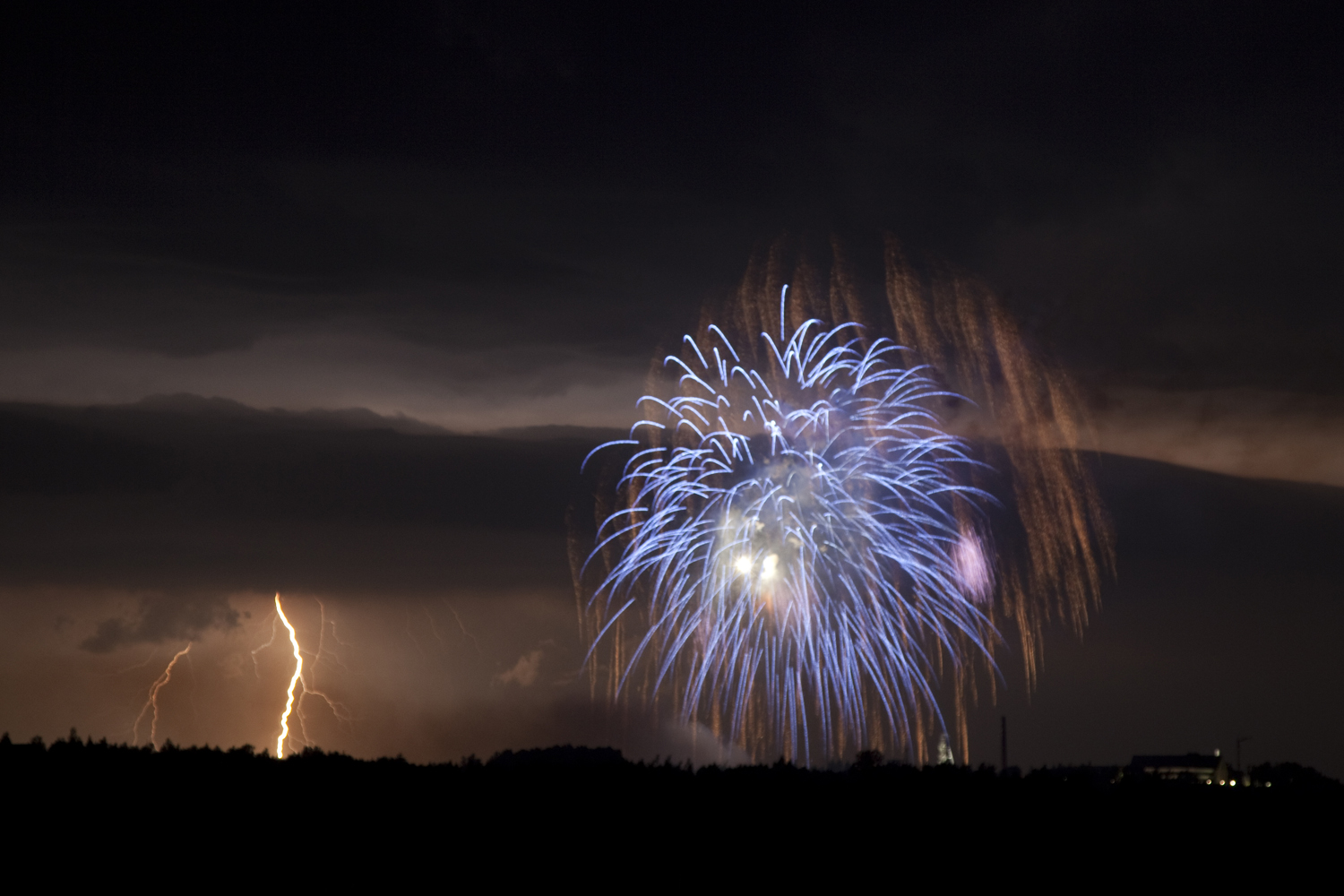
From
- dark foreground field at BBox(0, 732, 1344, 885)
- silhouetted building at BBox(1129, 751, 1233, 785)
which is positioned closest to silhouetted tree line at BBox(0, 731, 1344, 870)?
dark foreground field at BBox(0, 732, 1344, 885)

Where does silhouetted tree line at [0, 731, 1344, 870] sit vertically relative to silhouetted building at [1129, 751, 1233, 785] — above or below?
below

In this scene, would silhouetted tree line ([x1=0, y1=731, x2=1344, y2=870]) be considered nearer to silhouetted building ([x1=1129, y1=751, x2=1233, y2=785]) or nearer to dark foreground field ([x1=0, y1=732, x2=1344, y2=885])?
dark foreground field ([x1=0, y1=732, x2=1344, y2=885])

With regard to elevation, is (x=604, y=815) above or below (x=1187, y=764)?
below

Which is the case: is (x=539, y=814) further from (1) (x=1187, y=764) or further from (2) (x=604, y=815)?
(1) (x=1187, y=764)

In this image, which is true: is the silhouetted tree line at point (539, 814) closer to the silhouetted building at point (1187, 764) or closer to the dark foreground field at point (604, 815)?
the dark foreground field at point (604, 815)

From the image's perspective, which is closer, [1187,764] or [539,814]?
[539,814]

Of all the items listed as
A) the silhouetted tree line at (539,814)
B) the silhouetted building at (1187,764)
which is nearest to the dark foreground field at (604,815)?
the silhouetted tree line at (539,814)

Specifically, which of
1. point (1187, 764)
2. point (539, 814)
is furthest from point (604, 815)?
point (1187, 764)

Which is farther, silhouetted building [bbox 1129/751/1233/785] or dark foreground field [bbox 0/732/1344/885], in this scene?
silhouetted building [bbox 1129/751/1233/785]

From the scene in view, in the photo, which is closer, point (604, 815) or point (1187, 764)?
point (604, 815)
